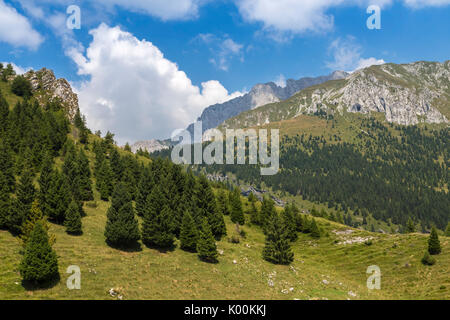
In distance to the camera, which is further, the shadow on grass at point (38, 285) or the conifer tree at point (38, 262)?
the shadow on grass at point (38, 285)

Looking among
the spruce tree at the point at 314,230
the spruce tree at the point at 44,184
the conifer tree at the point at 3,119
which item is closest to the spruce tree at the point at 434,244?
the spruce tree at the point at 314,230

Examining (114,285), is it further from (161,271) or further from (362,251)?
(362,251)

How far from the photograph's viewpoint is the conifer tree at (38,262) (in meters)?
32.3

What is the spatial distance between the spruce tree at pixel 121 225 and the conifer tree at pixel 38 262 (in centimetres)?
1603

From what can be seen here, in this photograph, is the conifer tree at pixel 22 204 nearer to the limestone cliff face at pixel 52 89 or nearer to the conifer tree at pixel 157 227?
the conifer tree at pixel 157 227

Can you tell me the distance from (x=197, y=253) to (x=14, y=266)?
108 ft

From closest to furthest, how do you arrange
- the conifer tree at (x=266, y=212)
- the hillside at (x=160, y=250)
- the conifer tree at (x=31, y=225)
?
the hillside at (x=160, y=250) < the conifer tree at (x=31, y=225) < the conifer tree at (x=266, y=212)

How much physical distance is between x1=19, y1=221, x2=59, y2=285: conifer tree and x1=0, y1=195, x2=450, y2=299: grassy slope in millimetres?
1542

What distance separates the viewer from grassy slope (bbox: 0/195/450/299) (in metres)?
36.2

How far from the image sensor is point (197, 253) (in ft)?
195

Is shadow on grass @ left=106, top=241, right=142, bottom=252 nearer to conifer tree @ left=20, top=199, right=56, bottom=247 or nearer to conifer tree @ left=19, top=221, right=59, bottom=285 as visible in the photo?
conifer tree @ left=20, top=199, right=56, bottom=247

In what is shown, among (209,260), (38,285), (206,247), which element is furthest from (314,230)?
(38,285)

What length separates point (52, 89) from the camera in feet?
570
